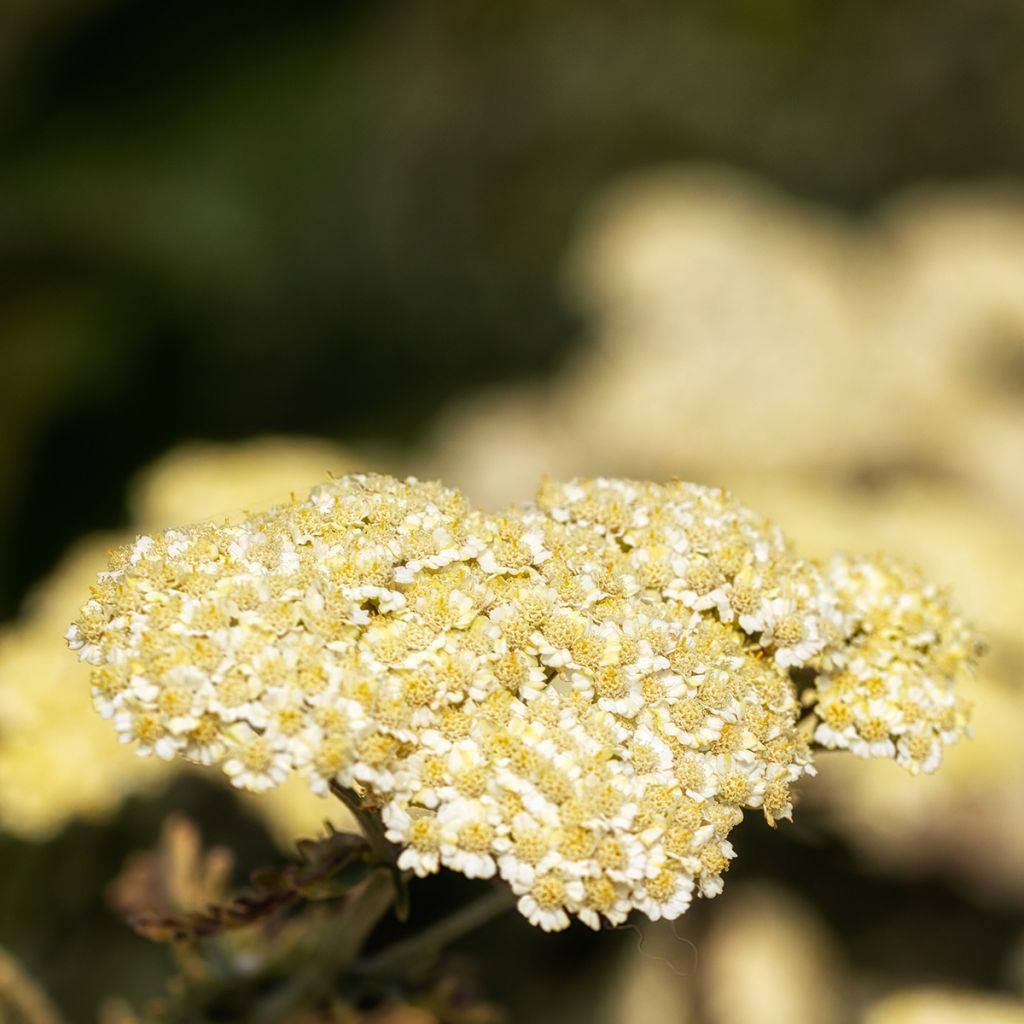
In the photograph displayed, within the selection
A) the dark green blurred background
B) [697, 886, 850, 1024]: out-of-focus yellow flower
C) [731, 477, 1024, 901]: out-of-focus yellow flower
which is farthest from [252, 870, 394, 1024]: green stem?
the dark green blurred background

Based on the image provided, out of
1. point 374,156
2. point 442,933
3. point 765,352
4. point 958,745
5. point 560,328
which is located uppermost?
point 374,156

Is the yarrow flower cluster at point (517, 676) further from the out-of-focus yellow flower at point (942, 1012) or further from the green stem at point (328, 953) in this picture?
the out-of-focus yellow flower at point (942, 1012)

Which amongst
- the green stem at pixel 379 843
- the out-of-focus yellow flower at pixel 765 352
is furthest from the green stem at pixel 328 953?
the out-of-focus yellow flower at pixel 765 352

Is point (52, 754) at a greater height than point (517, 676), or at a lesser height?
lesser

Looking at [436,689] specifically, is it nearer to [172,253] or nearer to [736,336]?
[736,336]

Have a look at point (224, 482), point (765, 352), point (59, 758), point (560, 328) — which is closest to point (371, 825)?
point (59, 758)

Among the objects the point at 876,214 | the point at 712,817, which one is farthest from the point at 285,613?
the point at 876,214

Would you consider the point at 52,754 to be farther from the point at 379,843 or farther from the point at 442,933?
the point at 379,843
